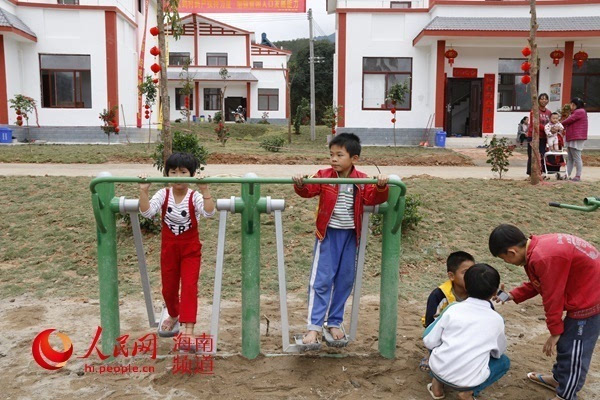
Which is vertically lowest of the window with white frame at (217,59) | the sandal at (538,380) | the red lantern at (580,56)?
the sandal at (538,380)

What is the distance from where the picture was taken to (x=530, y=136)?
33.1 feet

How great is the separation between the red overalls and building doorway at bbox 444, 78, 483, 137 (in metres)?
17.3

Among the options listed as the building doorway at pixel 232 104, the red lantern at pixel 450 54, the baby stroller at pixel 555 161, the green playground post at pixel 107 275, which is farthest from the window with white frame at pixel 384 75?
the building doorway at pixel 232 104

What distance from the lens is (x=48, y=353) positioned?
11.8 ft

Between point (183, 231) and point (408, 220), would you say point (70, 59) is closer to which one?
point (408, 220)

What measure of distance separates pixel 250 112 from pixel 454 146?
20509 millimetres

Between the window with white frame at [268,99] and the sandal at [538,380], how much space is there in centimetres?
3463

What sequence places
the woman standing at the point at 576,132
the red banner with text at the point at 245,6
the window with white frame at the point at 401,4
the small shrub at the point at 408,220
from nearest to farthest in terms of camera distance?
the small shrub at the point at 408,220, the woman standing at the point at 576,132, the window with white frame at the point at 401,4, the red banner with text at the point at 245,6

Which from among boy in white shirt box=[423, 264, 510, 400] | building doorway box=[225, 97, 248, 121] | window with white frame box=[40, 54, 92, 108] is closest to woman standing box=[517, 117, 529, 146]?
window with white frame box=[40, 54, 92, 108]

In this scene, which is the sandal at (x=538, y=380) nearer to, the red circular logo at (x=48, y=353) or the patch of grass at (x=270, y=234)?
the patch of grass at (x=270, y=234)

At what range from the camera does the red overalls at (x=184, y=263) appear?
3.56 meters

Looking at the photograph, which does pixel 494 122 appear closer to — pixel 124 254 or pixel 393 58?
pixel 393 58

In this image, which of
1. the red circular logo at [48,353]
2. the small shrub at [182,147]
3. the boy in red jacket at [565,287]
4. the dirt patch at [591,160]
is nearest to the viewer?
the boy in red jacket at [565,287]

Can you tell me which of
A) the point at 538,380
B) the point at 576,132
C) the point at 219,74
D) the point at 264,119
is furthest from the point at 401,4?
the point at 538,380
